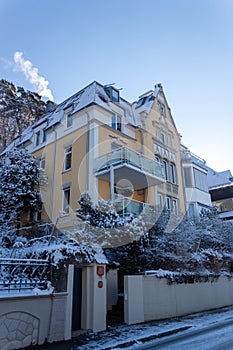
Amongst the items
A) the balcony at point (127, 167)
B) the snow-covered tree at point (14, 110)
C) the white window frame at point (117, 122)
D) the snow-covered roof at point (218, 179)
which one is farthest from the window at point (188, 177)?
the snow-covered tree at point (14, 110)

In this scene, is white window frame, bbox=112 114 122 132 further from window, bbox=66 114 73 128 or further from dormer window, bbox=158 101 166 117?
dormer window, bbox=158 101 166 117

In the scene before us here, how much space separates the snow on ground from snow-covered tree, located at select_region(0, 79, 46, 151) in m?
22.2

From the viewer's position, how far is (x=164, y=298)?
10984 mm

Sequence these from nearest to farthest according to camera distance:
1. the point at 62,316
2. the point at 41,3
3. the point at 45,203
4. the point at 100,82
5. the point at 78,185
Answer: the point at 62,316
the point at 41,3
the point at 78,185
the point at 45,203
the point at 100,82

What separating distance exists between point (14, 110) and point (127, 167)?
16.0m

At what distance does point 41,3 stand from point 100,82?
9.17 metres

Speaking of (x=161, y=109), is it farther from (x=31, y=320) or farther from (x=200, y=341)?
(x=31, y=320)

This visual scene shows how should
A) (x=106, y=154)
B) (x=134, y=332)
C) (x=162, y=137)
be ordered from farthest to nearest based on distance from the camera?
(x=162, y=137)
(x=106, y=154)
(x=134, y=332)

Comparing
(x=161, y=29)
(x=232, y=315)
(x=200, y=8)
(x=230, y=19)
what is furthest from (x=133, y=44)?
(x=232, y=315)

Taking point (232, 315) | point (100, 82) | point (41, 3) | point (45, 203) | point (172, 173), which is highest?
point (100, 82)

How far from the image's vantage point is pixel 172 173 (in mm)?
22594

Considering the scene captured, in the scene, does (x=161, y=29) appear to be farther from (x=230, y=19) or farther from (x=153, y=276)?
(x=153, y=276)

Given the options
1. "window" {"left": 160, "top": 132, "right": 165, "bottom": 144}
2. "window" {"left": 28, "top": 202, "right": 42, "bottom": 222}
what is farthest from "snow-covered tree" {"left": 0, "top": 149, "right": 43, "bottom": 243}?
"window" {"left": 160, "top": 132, "right": 165, "bottom": 144}

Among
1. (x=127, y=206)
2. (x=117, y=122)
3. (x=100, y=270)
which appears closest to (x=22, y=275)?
(x=100, y=270)
